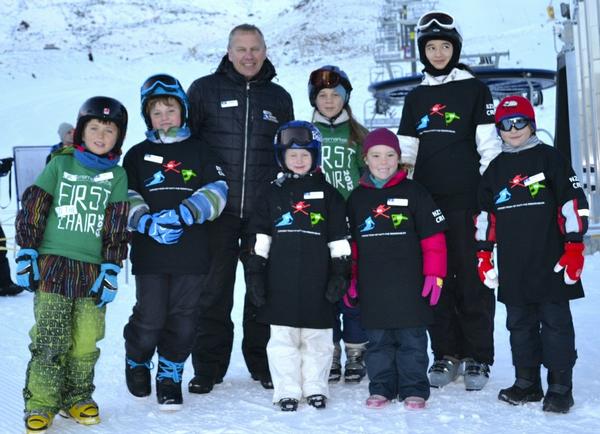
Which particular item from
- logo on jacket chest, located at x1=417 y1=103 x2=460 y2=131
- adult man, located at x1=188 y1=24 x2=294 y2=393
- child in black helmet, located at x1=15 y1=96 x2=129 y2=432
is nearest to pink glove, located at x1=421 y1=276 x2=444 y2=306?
logo on jacket chest, located at x1=417 y1=103 x2=460 y2=131

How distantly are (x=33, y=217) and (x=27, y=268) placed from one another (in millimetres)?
243

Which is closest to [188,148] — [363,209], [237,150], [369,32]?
[237,150]

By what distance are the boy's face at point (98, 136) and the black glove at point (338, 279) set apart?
1.30 meters

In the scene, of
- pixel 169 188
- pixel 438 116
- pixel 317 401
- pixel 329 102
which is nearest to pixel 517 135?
pixel 438 116

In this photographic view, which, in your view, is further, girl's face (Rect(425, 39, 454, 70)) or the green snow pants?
girl's face (Rect(425, 39, 454, 70))

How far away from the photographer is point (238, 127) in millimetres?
4500

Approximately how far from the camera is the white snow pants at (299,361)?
3.95 metres

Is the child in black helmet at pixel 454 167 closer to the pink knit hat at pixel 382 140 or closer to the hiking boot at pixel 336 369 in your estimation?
the pink knit hat at pixel 382 140

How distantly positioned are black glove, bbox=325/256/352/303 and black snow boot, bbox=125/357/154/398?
1073 millimetres

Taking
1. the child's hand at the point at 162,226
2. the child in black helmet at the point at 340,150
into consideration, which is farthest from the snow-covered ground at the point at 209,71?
the child's hand at the point at 162,226

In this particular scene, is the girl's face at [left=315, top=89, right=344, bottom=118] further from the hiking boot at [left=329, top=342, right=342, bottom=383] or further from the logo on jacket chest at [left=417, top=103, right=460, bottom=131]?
the hiking boot at [left=329, top=342, right=342, bottom=383]

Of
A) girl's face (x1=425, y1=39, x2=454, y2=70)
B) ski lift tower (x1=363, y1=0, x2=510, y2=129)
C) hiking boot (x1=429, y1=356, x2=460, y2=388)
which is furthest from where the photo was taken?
ski lift tower (x1=363, y1=0, x2=510, y2=129)

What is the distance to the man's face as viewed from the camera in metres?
4.50

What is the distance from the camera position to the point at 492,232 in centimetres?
402
